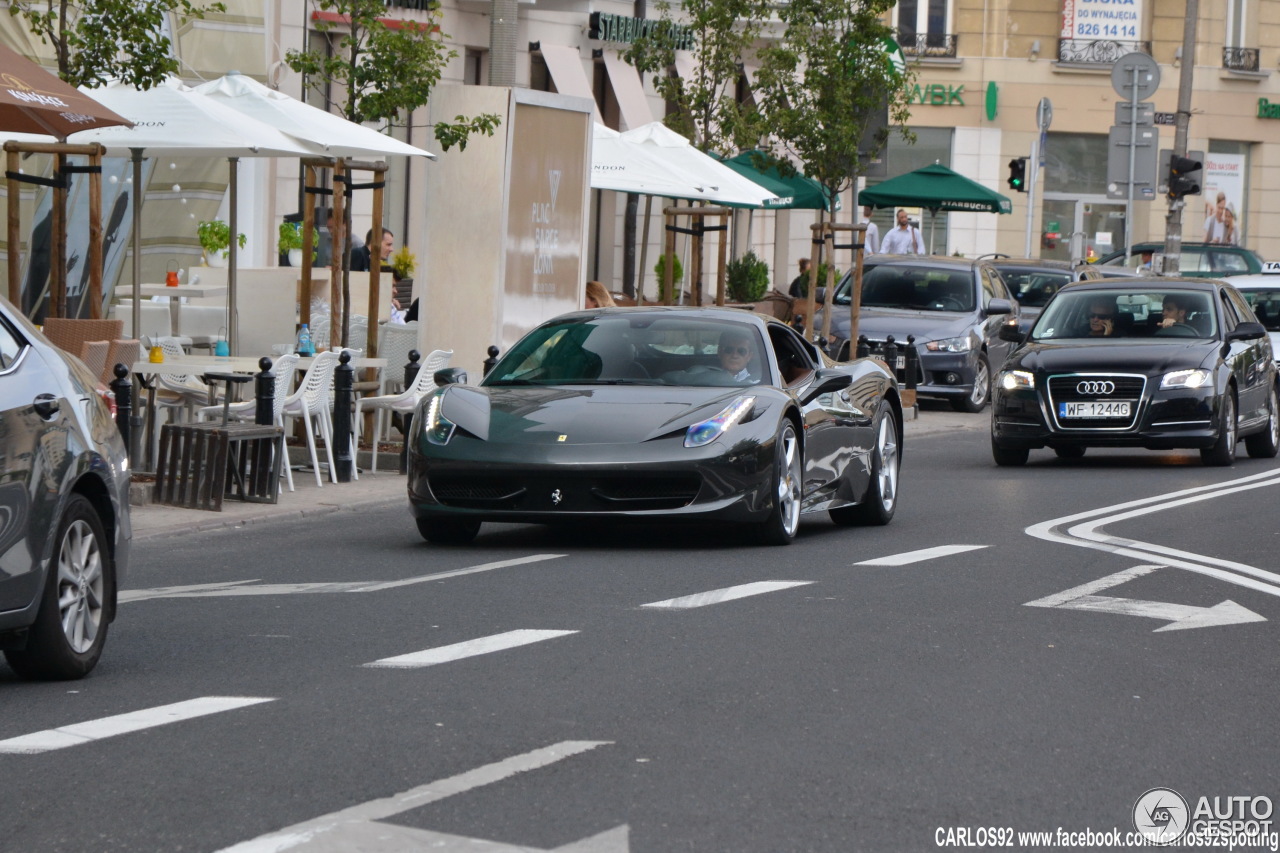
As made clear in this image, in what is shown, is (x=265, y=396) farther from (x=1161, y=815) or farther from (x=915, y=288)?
(x=915, y=288)

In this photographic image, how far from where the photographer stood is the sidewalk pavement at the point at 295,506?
43.2 ft

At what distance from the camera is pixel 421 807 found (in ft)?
18.1

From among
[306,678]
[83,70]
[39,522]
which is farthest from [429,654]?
[83,70]

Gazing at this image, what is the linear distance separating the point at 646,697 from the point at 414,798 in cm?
167

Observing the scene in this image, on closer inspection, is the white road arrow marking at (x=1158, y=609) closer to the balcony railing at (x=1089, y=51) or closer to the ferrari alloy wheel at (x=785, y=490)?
the ferrari alloy wheel at (x=785, y=490)

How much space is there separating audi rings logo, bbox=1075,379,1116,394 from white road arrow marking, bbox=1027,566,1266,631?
806cm

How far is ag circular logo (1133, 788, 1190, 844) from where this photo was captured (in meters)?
5.45

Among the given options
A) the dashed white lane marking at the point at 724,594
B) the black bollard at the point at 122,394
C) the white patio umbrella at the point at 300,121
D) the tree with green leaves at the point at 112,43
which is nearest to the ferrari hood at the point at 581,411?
the dashed white lane marking at the point at 724,594

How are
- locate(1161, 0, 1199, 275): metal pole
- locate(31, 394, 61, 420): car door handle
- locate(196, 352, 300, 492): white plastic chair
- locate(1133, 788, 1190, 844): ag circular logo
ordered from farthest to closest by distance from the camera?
locate(1161, 0, 1199, 275): metal pole → locate(196, 352, 300, 492): white plastic chair → locate(31, 394, 61, 420): car door handle → locate(1133, 788, 1190, 844): ag circular logo

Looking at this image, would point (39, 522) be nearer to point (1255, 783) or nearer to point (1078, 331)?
point (1255, 783)

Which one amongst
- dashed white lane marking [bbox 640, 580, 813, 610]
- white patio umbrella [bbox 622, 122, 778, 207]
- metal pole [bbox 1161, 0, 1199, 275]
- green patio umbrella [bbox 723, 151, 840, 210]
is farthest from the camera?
metal pole [bbox 1161, 0, 1199, 275]

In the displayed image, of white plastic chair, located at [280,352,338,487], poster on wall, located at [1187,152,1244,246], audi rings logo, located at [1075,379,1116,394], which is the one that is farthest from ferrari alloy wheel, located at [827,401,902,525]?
poster on wall, located at [1187,152,1244,246]

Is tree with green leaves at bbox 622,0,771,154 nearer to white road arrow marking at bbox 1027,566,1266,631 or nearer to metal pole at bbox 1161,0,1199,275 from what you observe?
metal pole at bbox 1161,0,1199,275

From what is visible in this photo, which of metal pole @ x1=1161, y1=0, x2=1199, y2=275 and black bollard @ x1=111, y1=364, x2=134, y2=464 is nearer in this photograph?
black bollard @ x1=111, y1=364, x2=134, y2=464
